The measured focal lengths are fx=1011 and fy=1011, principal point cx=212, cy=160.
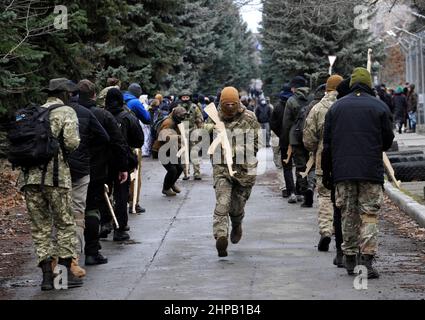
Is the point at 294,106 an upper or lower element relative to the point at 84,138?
upper

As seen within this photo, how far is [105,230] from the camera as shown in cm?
1351

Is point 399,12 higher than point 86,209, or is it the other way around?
point 399,12

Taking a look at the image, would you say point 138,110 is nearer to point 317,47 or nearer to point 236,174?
point 236,174

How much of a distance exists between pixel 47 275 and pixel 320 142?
3923 millimetres

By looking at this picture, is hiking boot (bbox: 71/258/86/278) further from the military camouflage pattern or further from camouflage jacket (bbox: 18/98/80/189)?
the military camouflage pattern

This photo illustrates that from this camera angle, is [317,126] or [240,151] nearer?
[240,151]

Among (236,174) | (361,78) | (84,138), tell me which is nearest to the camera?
(361,78)

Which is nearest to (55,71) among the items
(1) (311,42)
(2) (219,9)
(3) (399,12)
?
(2) (219,9)

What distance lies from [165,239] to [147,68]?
18506 mm

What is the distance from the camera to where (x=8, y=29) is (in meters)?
16.7

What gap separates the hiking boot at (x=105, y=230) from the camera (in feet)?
44.2

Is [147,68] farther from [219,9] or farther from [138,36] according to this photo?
[219,9]

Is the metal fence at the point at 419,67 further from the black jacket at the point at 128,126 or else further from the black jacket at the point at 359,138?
the black jacket at the point at 359,138

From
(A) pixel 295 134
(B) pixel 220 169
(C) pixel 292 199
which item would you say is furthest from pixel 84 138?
(C) pixel 292 199
